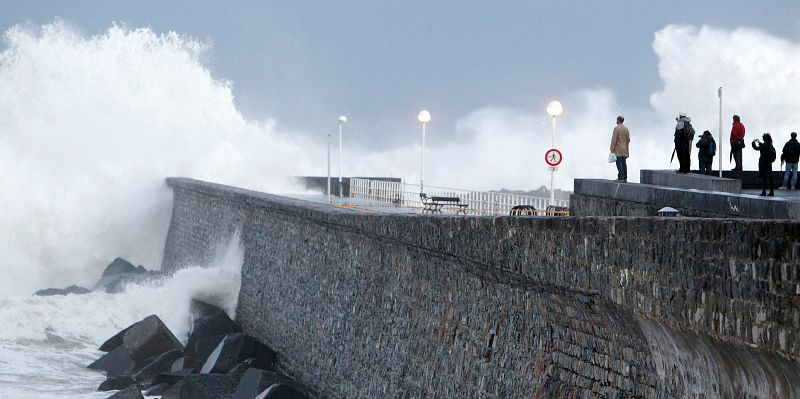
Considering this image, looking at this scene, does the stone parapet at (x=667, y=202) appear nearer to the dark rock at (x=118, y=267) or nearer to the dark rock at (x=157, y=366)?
the dark rock at (x=157, y=366)

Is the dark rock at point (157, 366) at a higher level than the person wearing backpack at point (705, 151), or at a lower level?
lower

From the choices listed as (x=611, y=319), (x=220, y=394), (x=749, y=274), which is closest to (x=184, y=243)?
(x=220, y=394)

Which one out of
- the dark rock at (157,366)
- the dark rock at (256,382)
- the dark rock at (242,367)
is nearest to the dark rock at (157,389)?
the dark rock at (157,366)

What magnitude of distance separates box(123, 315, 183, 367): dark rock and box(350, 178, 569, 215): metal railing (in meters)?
6.12

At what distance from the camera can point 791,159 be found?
71.3 feet

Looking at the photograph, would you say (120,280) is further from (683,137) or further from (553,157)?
(683,137)

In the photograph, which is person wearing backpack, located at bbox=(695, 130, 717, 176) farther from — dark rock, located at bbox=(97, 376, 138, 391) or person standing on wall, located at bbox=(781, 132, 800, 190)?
dark rock, located at bbox=(97, 376, 138, 391)

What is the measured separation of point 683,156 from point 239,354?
23.7 ft

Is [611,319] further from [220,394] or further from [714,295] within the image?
[220,394]

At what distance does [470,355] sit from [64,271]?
26.6 m

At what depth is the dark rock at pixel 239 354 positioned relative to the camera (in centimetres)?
1872

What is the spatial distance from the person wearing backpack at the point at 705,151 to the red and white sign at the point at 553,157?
4179mm

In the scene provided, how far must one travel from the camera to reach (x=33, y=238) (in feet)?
125

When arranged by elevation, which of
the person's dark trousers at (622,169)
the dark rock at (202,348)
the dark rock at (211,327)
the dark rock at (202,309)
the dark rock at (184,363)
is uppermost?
the person's dark trousers at (622,169)
